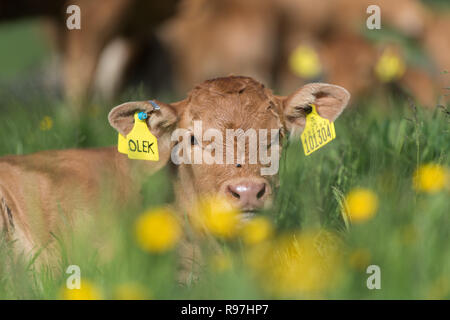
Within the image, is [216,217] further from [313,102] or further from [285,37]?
[285,37]

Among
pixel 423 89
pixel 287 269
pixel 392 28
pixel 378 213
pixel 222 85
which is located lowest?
pixel 287 269

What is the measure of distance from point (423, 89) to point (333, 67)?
129 cm

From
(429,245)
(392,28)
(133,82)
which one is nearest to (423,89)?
(392,28)

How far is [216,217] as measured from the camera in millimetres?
2957

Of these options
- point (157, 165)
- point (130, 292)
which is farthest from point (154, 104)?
point (130, 292)

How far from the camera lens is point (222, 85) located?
137 inches

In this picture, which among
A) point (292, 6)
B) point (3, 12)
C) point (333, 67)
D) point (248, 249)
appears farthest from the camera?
point (292, 6)

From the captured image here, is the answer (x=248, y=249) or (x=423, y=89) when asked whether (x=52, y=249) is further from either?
(x=423, y=89)

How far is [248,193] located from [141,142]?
66 cm

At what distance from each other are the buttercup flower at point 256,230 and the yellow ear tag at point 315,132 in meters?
0.58

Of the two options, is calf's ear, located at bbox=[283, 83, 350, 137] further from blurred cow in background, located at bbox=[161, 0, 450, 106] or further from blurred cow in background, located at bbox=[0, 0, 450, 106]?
blurred cow in background, located at bbox=[161, 0, 450, 106]

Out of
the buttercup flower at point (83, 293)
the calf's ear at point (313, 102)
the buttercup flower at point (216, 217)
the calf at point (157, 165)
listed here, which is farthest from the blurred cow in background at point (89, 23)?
the buttercup flower at point (83, 293)

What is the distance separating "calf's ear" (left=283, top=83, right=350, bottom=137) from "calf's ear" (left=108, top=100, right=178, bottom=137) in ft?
1.89

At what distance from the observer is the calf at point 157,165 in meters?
3.33
